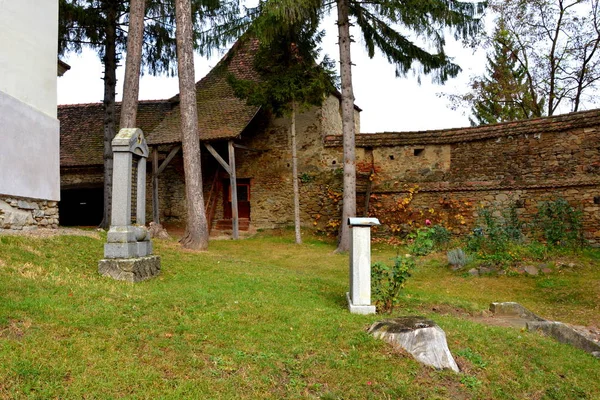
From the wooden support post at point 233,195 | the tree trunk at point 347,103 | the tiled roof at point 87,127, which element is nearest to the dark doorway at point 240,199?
the wooden support post at point 233,195

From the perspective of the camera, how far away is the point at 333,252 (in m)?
12.6

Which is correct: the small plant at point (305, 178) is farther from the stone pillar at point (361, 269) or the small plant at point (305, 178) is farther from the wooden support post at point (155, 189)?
the stone pillar at point (361, 269)

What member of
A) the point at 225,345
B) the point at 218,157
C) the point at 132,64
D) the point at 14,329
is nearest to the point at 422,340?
the point at 225,345

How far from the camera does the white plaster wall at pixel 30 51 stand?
816cm

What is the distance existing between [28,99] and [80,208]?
465 inches

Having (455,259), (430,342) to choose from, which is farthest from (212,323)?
(455,259)

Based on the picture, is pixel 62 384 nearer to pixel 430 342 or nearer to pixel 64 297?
pixel 64 297

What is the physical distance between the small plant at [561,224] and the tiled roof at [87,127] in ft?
45.6

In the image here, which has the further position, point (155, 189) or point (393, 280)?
point (155, 189)

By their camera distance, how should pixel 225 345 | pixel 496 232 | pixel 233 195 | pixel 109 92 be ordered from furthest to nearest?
1. pixel 109 92
2. pixel 233 195
3. pixel 496 232
4. pixel 225 345

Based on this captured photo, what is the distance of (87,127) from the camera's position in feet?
61.7

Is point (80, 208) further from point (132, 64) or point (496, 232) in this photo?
point (496, 232)

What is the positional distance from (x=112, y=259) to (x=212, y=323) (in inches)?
97.0

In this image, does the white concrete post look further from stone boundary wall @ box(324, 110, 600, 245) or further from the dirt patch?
stone boundary wall @ box(324, 110, 600, 245)
